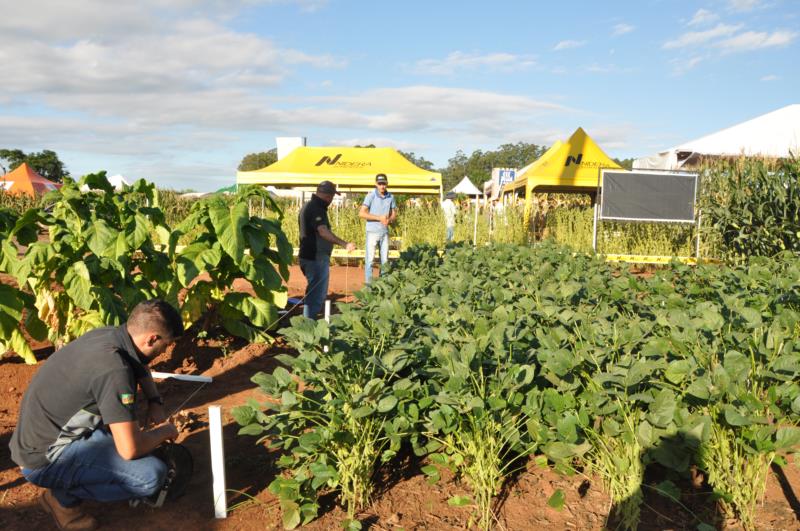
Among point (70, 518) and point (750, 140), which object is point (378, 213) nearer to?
point (70, 518)

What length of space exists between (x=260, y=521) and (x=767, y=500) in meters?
2.33

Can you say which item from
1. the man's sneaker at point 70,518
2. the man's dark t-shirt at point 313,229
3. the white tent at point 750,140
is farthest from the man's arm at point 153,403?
the white tent at point 750,140

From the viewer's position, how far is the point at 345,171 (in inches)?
590

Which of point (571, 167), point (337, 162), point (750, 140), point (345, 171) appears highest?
point (750, 140)

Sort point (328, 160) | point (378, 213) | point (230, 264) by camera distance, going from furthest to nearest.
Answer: point (328, 160) → point (378, 213) → point (230, 264)

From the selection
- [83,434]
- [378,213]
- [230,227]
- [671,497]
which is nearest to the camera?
[671,497]

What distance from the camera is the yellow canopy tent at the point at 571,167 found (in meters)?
14.9

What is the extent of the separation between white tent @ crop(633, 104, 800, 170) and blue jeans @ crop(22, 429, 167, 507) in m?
14.9

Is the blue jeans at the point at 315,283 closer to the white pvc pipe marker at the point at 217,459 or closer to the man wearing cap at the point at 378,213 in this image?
the man wearing cap at the point at 378,213

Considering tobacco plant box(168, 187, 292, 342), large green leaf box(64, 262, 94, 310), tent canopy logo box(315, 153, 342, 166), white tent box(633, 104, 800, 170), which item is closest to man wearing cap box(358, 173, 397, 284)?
tobacco plant box(168, 187, 292, 342)

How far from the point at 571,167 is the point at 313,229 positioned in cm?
951

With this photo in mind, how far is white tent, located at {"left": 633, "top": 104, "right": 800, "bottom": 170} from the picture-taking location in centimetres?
1538

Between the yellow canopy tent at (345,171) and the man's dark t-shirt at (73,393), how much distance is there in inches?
472

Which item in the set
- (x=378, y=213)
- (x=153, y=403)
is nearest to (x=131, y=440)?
(x=153, y=403)
